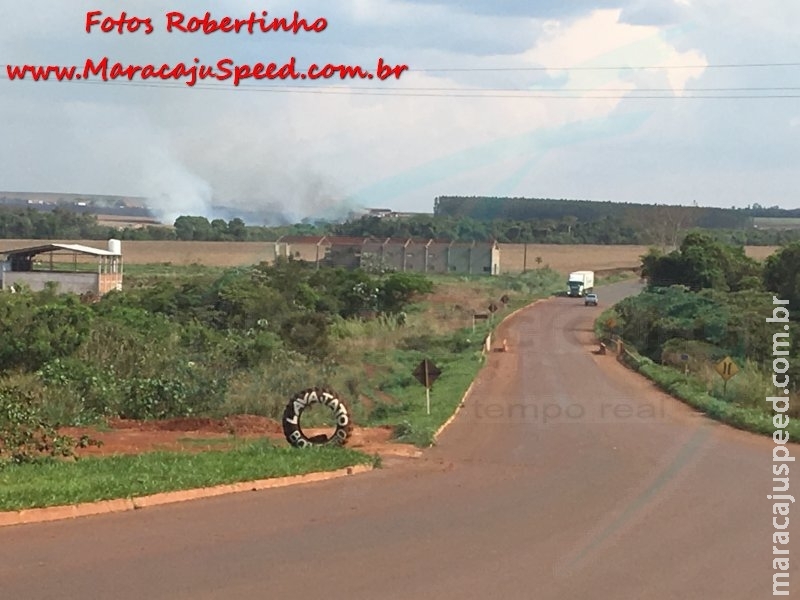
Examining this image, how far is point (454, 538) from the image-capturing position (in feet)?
37.9

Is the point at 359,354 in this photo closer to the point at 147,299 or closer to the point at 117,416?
the point at 147,299

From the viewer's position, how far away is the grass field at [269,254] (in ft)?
327

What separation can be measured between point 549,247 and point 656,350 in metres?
67.7

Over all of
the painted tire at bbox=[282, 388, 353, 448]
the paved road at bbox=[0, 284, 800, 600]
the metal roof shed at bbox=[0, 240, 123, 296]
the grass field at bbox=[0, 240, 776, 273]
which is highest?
the grass field at bbox=[0, 240, 776, 273]

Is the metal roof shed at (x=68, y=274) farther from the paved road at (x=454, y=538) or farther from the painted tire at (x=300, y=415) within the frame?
the paved road at (x=454, y=538)

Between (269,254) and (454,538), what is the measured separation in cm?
8395

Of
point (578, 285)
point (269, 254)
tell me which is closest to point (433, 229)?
point (269, 254)

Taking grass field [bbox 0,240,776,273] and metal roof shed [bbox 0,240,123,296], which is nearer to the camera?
metal roof shed [bbox 0,240,123,296]

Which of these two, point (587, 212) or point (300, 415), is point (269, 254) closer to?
point (587, 212)

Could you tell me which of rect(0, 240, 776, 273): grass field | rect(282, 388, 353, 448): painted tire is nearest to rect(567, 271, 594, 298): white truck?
rect(0, 240, 776, 273): grass field

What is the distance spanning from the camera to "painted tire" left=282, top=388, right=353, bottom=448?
733 inches

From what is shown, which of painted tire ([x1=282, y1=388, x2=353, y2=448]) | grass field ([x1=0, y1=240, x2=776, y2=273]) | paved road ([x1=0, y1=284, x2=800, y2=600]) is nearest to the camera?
paved road ([x1=0, y1=284, x2=800, y2=600])

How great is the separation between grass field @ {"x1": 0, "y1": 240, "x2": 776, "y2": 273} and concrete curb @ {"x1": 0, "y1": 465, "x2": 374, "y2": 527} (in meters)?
76.8

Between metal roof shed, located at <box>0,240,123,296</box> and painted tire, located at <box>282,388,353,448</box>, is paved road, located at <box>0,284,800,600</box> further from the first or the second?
metal roof shed, located at <box>0,240,123,296</box>
